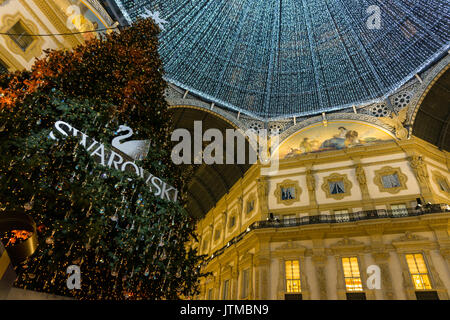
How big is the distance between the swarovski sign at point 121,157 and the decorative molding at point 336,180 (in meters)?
15.8

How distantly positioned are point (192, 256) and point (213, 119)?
58.8ft

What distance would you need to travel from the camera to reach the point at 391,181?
63.2 feet

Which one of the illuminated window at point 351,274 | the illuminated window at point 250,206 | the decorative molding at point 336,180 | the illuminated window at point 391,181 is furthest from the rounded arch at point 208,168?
the illuminated window at point 351,274

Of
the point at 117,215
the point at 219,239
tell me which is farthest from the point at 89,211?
the point at 219,239

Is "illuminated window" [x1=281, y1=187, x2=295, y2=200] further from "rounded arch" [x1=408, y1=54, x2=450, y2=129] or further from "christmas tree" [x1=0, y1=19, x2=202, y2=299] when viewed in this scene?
"christmas tree" [x1=0, y1=19, x2=202, y2=299]

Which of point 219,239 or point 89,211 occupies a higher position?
point 219,239

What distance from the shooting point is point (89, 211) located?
18.5 feet

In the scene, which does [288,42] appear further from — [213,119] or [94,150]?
[94,150]

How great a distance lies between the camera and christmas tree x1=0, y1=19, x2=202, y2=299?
203 inches

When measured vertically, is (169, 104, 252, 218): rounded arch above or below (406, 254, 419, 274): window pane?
above

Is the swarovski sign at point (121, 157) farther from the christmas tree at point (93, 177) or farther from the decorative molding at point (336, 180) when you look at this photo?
the decorative molding at point (336, 180)

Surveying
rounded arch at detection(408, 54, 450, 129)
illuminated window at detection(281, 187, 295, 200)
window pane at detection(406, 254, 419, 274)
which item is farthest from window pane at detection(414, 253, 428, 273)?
rounded arch at detection(408, 54, 450, 129)

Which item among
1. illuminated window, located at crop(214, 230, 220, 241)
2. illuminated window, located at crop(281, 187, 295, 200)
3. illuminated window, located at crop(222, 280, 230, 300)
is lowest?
illuminated window, located at crop(222, 280, 230, 300)

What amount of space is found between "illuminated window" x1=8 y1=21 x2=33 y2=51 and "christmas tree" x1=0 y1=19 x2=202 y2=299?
599cm
